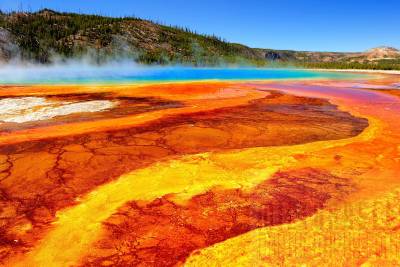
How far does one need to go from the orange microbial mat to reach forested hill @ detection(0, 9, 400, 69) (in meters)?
52.9

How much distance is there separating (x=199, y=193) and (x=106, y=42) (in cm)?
7554

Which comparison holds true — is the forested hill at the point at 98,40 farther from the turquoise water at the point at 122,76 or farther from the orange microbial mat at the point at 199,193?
the orange microbial mat at the point at 199,193

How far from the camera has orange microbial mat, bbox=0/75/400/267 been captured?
287 cm

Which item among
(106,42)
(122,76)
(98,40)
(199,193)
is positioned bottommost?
(199,193)

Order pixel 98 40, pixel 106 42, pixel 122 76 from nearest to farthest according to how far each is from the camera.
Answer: pixel 122 76, pixel 98 40, pixel 106 42

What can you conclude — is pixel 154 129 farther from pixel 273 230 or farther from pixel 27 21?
pixel 27 21

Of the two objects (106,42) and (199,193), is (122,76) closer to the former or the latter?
(199,193)

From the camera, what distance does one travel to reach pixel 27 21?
70.5 m

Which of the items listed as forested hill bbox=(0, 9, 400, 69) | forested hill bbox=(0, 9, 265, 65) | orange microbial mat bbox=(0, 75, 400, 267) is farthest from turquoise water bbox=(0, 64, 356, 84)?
orange microbial mat bbox=(0, 75, 400, 267)

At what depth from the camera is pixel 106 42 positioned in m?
73.8

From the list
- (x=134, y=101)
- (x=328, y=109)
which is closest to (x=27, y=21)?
(x=134, y=101)

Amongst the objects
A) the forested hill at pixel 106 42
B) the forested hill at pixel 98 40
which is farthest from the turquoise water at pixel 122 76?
the forested hill at pixel 98 40

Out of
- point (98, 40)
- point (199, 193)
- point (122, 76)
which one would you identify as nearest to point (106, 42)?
point (98, 40)

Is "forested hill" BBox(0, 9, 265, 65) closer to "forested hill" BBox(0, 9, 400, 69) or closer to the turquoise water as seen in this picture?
"forested hill" BBox(0, 9, 400, 69)
